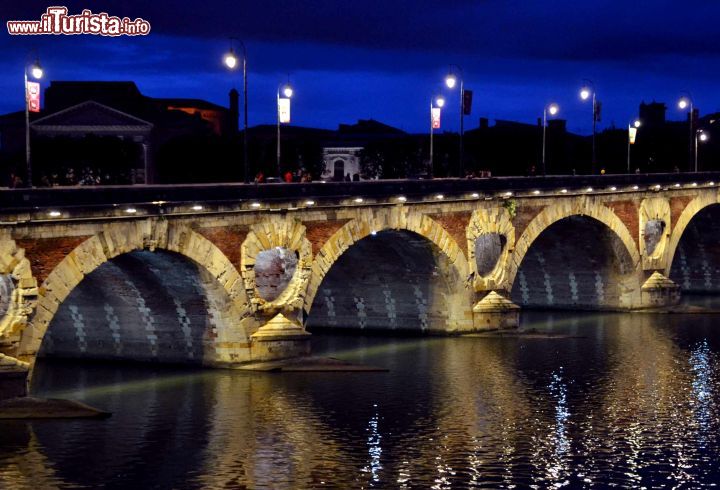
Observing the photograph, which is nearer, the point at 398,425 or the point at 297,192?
the point at 398,425

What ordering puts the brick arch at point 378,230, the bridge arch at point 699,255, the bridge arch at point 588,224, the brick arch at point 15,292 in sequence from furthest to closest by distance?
the bridge arch at point 699,255 < the bridge arch at point 588,224 < the brick arch at point 378,230 < the brick arch at point 15,292

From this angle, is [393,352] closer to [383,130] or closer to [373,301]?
[373,301]

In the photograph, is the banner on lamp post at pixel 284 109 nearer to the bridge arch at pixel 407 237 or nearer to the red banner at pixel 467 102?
the bridge arch at pixel 407 237

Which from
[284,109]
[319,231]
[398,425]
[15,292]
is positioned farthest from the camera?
[284,109]

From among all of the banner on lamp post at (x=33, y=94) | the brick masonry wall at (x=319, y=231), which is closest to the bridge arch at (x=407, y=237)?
the brick masonry wall at (x=319, y=231)

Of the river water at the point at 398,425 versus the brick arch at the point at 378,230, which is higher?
the brick arch at the point at 378,230

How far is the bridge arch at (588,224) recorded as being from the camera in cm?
7675

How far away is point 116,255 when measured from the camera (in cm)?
5291

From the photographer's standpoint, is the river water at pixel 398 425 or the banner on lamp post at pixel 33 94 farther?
the banner on lamp post at pixel 33 94

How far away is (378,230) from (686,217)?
34.5 meters

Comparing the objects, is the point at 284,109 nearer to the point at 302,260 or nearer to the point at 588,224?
the point at 302,260

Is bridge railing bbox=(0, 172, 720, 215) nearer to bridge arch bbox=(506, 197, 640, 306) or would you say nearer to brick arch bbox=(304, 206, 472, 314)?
brick arch bbox=(304, 206, 472, 314)

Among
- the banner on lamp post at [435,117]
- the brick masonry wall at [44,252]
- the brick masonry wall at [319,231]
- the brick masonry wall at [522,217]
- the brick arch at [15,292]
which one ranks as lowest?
the brick arch at [15,292]

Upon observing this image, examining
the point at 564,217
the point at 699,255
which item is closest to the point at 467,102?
the point at 564,217
